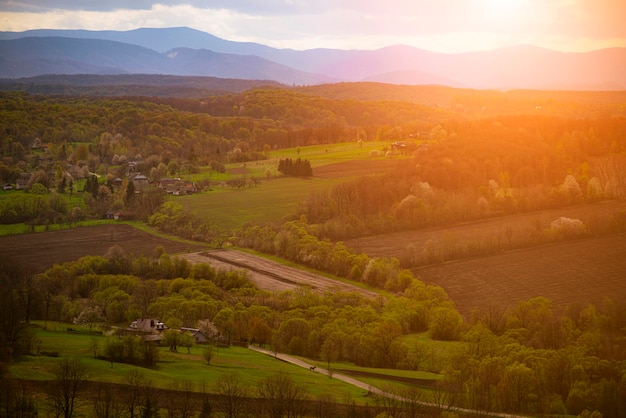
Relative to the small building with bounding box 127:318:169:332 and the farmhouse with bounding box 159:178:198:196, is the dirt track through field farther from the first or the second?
the farmhouse with bounding box 159:178:198:196

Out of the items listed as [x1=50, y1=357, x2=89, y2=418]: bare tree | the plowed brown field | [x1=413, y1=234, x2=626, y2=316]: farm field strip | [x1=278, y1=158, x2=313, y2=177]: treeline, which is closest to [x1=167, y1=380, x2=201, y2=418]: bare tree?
[x1=50, y1=357, x2=89, y2=418]: bare tree

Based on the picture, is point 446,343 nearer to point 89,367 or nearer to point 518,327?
point 518,327

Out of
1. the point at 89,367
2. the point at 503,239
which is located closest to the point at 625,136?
the point at 503,239

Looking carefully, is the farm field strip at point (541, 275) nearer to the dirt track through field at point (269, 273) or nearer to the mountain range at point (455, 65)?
the dirt track through field at point (269, 273)

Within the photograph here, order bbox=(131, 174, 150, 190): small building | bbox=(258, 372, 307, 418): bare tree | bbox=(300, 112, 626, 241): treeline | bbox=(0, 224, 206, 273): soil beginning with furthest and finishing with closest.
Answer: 1. bbox=(131, 174, 150, 190): small building
2. bbox=(300, 112, 626, 241): treeline
3. bbox=(0, 224, 206, 273): soil
4. bbox=(258, 372, 307, 418): bare tree

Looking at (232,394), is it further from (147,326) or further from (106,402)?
(147,326)

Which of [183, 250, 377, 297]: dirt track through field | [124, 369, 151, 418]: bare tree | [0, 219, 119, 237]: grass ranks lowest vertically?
[183, 250, 377, 297]: dirt track through field

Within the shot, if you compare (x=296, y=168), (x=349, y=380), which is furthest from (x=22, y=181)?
(x=349, y=380)
